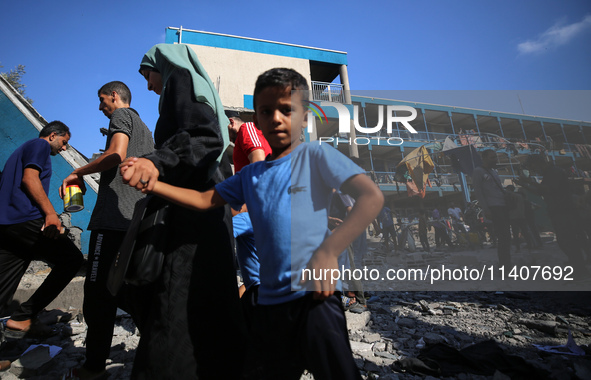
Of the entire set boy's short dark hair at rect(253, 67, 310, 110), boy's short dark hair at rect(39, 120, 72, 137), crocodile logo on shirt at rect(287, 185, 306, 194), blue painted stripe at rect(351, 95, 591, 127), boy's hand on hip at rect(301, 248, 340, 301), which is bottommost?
boy's hand on hip at rect(301, 248, 340, 301)

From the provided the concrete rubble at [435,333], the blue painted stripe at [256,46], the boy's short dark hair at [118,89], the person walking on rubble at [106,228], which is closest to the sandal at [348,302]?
the concrete rubble at [435,333]

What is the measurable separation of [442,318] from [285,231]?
297cm

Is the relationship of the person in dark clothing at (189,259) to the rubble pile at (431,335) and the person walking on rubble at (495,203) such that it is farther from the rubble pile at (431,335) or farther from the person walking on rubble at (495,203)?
the person walking on rubble at (495,203)

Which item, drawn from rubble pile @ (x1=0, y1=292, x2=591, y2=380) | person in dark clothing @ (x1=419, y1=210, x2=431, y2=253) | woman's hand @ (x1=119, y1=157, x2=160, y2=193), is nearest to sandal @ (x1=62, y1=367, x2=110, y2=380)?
rubble pile @ (x1=0, y1=292, x2=591, y2=380)

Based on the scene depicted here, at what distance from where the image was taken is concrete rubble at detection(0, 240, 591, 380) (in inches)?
84.3

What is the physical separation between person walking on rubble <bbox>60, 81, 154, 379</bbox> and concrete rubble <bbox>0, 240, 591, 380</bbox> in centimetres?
48

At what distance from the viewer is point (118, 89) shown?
2328mm

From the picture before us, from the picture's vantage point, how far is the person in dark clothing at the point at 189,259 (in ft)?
3.72

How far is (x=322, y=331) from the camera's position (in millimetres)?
1015

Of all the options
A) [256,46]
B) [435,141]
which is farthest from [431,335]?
[256,46]

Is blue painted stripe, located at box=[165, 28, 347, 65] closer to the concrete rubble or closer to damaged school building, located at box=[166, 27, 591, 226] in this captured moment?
the concrete rubble

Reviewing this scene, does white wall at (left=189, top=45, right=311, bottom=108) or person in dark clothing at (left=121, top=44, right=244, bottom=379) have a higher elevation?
white wall at (left=189, top=45, right=311, bottom=108)

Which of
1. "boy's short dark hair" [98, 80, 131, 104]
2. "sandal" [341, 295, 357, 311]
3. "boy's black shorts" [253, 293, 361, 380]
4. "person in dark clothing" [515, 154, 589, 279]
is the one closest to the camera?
"boy's black shorts" [253, 293, 361, 380]

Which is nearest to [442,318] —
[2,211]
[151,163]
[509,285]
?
[509,285]
